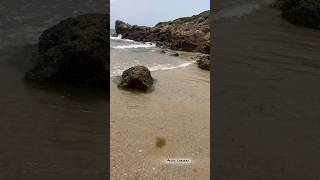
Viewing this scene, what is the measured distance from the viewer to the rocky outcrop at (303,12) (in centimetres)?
1032

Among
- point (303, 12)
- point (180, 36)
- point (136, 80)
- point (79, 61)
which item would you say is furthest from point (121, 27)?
point (79, 61)

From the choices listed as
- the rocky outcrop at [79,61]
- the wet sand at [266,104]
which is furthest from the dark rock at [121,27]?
the rocky outcrop at [79,61]

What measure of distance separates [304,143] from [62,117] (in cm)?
297

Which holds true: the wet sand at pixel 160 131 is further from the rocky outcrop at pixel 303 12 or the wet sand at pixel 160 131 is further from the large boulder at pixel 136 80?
the rocky outcrop at pixel 303 12

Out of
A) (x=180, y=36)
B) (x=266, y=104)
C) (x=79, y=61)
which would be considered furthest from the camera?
(x=180, y=36)

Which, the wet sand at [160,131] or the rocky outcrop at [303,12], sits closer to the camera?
the wet sand at [160,131]

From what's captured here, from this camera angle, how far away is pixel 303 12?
34.7 ft

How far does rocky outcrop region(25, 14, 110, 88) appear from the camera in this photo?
7.07 meters

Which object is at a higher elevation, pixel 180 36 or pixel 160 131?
pixel 180 36

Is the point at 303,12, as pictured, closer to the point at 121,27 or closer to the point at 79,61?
the point at 79,61

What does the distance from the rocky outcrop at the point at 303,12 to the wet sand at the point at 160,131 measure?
263 centimetres

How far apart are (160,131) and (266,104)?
1.49 metres

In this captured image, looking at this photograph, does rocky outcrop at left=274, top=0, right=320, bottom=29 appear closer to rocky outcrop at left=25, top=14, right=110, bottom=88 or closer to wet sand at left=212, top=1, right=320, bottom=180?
wet sand at left=212, top=1, right=320, bottom=180

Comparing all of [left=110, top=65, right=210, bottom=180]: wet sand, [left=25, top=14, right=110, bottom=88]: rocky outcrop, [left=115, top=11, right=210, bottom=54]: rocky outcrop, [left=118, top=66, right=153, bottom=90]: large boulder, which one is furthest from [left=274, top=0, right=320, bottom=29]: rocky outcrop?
[left=115, top=11, right=210, bottom=54]: rocky outcrop
